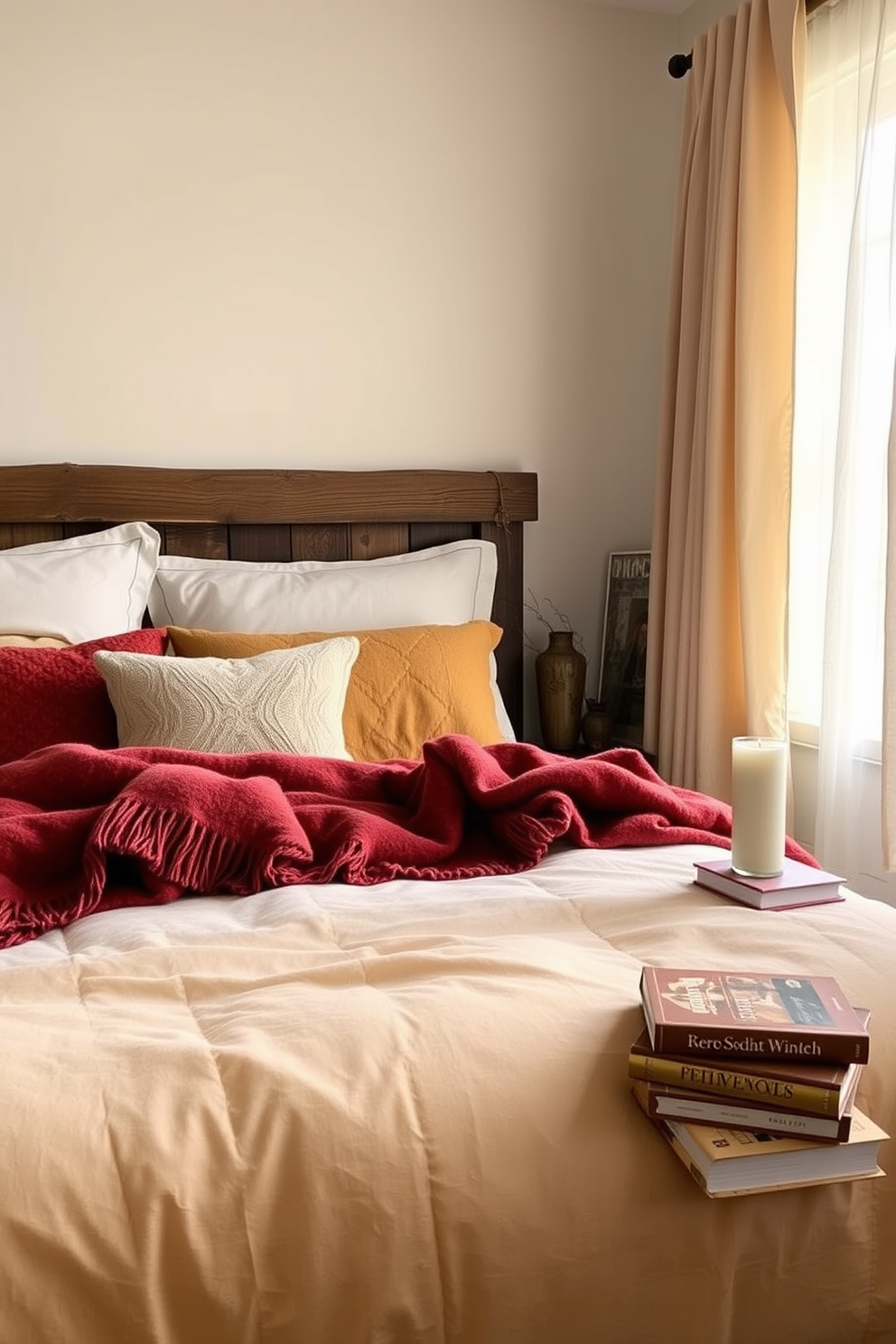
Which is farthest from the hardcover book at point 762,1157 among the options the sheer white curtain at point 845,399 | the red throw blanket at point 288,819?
the sheer white curtain at point 845,399

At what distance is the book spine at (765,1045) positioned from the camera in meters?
1.14

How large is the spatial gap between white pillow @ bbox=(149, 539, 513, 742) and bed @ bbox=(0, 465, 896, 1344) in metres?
1.28

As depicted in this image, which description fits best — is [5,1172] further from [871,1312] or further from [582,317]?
[582,317]

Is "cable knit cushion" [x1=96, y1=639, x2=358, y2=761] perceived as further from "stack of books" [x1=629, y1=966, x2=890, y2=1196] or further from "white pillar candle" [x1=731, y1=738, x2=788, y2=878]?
"stack of books" [x1=629, y1=966, x2=890, y2=1196]

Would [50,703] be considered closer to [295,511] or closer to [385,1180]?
[295,511]

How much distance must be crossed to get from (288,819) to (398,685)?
963 mm

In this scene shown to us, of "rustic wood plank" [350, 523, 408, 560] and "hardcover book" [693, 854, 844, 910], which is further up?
"rustic wood plank" [350, 523, 408, 560]

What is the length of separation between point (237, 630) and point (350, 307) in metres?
0.99

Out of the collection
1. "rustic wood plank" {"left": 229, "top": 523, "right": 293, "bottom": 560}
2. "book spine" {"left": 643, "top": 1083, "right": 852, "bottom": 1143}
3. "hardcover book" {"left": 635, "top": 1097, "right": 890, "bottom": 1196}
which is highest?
"rustic wood plank" {"left": 229, "top": 523, "right": 293, "bottom": 560}

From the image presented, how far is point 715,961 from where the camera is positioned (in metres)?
1.43

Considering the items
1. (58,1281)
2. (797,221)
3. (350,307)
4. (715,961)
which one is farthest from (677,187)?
(58,1281)

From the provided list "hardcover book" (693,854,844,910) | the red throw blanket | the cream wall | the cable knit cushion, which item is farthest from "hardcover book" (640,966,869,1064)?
the cream wall

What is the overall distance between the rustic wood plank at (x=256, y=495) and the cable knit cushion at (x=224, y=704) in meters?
0.77

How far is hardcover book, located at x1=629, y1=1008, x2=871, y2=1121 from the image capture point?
1119mm
